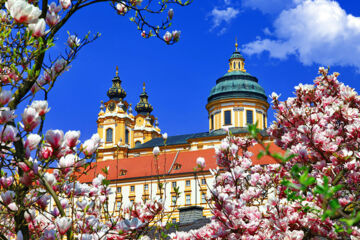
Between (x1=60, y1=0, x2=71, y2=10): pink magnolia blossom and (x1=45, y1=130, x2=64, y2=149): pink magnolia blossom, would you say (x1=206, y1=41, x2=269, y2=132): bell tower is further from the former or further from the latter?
(x1=45, y1=130, x2=64, y2=149): pink magnolia blossom

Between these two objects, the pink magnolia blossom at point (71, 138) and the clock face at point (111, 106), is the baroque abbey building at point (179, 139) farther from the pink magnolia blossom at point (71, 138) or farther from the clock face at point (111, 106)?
the pink magnolia blossom at point (71, 138)

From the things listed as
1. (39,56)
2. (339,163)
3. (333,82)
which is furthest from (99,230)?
(333,82)

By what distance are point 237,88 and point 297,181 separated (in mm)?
66679

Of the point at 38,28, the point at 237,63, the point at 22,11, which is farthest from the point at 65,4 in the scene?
the point at 237,63

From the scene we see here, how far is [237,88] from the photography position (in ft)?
230

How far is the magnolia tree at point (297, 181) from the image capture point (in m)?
4.43

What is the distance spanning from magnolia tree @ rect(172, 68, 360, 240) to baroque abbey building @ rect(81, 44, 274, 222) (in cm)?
3985

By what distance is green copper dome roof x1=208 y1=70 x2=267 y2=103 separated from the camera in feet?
229

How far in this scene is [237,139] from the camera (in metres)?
7.59

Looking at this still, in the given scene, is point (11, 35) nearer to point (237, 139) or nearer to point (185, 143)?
point (237, 139)

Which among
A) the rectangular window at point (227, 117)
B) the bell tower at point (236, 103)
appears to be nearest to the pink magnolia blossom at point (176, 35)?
the bell tower at point (236, 103)

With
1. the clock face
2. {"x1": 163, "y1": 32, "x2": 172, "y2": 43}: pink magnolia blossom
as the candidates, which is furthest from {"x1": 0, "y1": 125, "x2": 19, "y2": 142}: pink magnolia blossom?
the clock face

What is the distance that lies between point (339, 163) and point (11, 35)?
3.73m

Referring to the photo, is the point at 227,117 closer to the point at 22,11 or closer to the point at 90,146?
the point at 90,146
